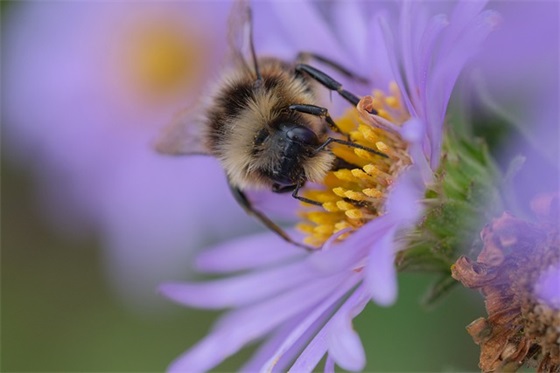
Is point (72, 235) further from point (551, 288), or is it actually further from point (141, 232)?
point (551, 288)

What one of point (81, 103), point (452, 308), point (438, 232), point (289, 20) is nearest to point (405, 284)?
point (452, 308)

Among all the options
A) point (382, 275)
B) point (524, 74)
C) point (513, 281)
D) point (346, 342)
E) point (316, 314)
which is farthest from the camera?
point (524, 74)

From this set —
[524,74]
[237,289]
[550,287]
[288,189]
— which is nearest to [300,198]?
[288,189]

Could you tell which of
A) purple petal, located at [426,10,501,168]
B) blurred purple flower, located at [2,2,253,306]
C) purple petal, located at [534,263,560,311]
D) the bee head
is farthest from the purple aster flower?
blurred purple flower, located at [2,2,253,306]

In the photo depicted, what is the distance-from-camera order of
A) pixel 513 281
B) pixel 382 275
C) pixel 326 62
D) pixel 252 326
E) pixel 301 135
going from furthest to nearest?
pixel 326 62
pixel 252 326
pixel 301 135
pixel 513 281
pixel 382 275

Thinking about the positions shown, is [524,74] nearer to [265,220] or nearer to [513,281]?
[265,220]

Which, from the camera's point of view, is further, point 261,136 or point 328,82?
point 328,82

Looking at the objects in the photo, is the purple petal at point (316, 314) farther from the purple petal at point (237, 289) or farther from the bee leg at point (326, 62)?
the bee leg at point (326, 62)
